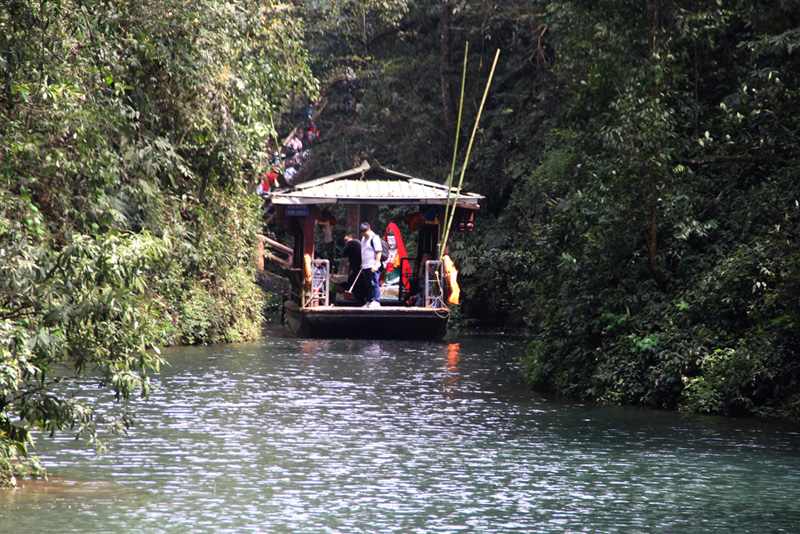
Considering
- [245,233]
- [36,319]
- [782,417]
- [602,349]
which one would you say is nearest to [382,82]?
[245,233]

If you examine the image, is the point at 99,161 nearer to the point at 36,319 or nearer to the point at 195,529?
the point at 36,319

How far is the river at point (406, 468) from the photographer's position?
25.3 ft

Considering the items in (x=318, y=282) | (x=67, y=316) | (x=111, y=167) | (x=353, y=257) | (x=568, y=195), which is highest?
(x=568, y=195)

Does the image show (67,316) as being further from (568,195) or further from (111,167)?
(568,195)

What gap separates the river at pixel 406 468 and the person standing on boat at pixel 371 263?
8592 millimetres

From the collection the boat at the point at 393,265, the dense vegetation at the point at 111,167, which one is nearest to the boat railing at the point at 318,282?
the boat at the point at 393,265

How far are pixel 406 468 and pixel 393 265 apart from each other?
17.3 metres

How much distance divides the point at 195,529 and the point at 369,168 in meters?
18.5

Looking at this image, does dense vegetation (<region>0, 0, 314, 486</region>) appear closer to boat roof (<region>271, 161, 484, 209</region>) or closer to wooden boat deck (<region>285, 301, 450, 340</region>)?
wooden boat deck (<region>285, 301, 450, 340</region>)

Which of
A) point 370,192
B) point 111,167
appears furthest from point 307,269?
point 111,167

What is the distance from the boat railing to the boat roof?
1.37m

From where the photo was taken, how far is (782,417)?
12234 mm

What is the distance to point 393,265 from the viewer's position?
87.9 feet

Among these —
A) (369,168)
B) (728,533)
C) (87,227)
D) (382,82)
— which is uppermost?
(382,82)
